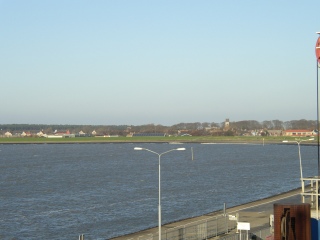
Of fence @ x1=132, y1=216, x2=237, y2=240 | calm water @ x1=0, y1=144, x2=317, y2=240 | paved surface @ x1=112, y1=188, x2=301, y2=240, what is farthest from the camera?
calm water @ x1=0, y1=144, x2=317, y2=240

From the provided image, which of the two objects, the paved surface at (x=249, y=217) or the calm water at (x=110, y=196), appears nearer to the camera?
the paved surface at (x=249, y=217)

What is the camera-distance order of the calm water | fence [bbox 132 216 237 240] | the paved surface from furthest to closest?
the calm water → the paved surface → fence [bbox 132 216 237 240]

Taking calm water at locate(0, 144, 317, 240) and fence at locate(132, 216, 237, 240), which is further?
calm water at locate(0, 144, 317, 240)

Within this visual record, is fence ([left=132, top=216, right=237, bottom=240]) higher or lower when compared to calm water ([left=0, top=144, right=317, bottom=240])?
higher

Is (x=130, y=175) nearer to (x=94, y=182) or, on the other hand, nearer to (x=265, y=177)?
(x=94, y=182)

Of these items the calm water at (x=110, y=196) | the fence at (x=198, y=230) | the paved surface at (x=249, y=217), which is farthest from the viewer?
the calm water at (x=110, y=196)

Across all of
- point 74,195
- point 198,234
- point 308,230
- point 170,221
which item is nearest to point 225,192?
point 74,195

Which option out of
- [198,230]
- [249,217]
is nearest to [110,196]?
[249,217]

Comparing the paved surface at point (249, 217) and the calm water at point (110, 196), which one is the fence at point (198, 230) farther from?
the calm water at point (110, 196)

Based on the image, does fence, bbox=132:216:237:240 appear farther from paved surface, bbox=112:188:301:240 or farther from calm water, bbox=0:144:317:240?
calm water, bbox=0:144:317:240

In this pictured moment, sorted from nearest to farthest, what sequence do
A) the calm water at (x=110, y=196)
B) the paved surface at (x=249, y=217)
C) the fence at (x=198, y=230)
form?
the fence at (x=198, y=230)
the paved surface at (x=249, y=217)
the calm water at (x=110, y=196)

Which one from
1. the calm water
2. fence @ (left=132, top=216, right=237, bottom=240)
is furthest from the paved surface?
the calm water

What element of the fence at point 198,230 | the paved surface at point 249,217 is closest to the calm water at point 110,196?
the paved surface at point 249,217

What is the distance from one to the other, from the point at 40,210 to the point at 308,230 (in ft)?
126
